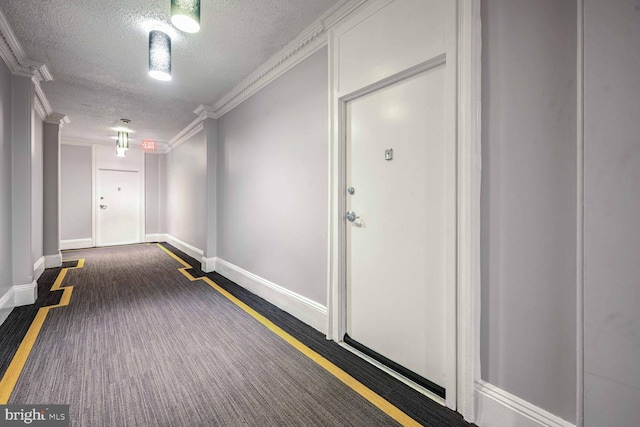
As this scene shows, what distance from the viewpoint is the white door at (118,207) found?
287 inches

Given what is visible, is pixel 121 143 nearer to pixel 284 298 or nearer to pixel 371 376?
pixel 284 298

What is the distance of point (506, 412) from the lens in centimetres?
140

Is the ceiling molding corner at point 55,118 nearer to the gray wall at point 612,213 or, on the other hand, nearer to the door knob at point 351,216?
the door knob at point 351,216

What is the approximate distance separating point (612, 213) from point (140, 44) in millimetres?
3737

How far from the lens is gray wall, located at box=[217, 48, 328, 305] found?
2596mm

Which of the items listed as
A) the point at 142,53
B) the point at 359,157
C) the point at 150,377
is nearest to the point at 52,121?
the point at 142,53

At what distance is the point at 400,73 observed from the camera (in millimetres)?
1861

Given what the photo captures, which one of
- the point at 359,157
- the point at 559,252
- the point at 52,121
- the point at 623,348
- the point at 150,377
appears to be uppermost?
the point at 52,121

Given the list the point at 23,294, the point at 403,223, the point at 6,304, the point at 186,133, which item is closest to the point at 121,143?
the point at 186,133

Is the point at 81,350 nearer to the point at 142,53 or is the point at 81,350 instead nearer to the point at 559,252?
the point at 142,53

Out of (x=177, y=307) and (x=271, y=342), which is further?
(x=177, y=307)

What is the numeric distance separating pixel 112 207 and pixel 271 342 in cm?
731

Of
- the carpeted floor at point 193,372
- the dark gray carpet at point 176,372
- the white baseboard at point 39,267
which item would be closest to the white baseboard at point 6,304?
the carpeted floor at point 193,372

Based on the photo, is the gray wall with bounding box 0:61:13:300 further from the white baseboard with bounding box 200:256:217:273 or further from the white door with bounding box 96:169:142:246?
the white door with bounding box 96:169:142:246
